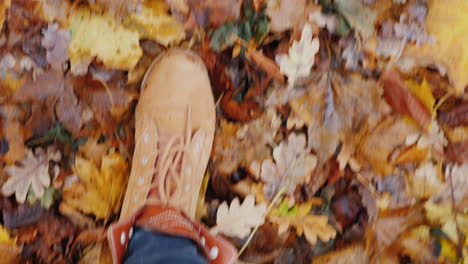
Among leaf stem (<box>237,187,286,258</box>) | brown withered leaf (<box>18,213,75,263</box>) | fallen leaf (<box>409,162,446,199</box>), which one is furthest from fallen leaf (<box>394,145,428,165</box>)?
brown withered leaf (<box>18,213,75,263</box>)

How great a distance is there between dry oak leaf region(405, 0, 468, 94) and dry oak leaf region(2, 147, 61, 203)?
94 centimetres

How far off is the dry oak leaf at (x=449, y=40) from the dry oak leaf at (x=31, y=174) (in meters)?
0.94

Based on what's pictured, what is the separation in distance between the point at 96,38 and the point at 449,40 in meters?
0.84

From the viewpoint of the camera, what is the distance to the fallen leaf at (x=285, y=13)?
1.08 m

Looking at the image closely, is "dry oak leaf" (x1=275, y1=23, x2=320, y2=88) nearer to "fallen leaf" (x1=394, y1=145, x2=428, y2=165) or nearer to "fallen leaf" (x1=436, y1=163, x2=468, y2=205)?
"fallen leaf" (x1=394, y1=145, x2=428, y2=165)

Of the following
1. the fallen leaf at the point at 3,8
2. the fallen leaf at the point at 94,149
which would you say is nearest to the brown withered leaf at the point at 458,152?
the fallen leaf at the point at 94,149

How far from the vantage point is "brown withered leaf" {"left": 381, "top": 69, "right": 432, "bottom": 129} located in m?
1.06

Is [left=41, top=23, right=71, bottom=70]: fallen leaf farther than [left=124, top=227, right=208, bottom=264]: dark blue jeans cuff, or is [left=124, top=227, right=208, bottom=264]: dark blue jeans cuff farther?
[left=41, top=23, right=71, bottom=70]: fallen leaf

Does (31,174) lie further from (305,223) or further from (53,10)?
(305,223)

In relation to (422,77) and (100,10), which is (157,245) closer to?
(100,10)

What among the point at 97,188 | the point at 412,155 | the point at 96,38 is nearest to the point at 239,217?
the point at 97,188

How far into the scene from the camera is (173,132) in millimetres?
1104

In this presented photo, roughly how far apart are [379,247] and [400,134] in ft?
0.91

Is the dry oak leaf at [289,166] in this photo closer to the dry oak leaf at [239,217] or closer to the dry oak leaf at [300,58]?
→ the dry oak leaf at [239,217]
